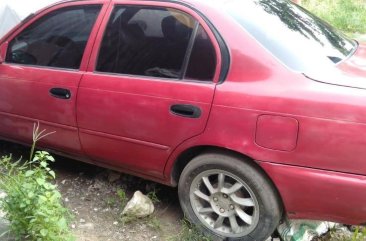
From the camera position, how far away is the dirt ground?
10.7 feet

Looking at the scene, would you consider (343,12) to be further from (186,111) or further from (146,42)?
(186,111)

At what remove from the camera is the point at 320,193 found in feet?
8.47

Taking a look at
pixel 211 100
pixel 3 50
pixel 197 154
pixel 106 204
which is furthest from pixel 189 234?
pixel 3 50

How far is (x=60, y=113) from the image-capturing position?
3.46 meters

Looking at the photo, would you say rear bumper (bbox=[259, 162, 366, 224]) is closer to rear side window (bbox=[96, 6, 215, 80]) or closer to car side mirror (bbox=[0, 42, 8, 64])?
rear side window (bbox=[96, 6, 215, 80])

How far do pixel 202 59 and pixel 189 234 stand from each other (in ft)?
3.97

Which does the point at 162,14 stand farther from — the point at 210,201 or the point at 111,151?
the point at 210,201

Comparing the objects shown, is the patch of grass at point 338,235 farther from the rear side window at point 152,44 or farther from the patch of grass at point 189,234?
the rear side window at point 152,44

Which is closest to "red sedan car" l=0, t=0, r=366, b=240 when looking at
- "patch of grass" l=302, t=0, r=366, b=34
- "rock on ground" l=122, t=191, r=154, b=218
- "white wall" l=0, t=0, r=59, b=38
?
"rock on ground" l=122, t=191, r=154, b=218

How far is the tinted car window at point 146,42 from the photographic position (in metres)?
2.99

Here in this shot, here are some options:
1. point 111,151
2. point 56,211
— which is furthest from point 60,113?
point 56,211

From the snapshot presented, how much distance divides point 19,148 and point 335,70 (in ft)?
10.5

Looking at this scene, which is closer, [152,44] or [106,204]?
[152,44]

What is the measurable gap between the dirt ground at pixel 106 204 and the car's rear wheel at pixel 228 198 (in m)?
0.31
